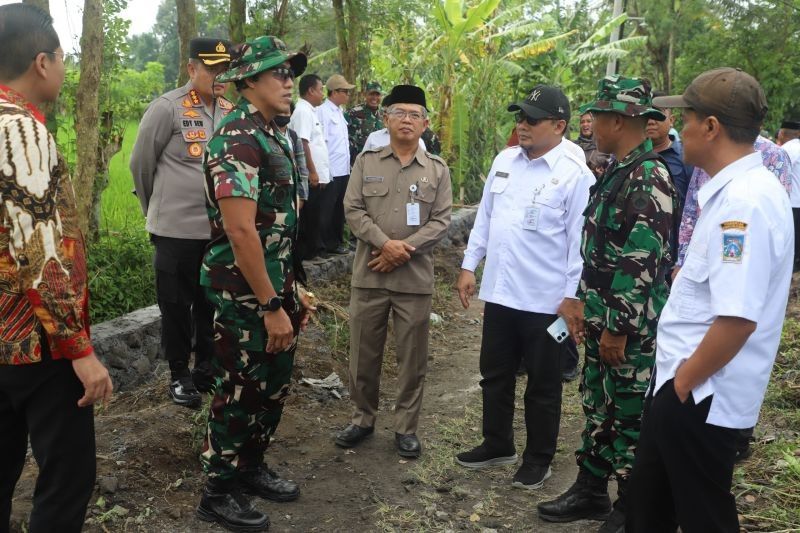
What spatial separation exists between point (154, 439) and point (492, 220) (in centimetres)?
Answer: 229

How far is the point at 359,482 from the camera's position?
13.6ft

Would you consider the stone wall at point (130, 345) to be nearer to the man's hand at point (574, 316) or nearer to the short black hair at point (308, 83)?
the man's hand at point (574, 316)

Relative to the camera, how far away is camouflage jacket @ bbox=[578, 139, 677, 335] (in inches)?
130

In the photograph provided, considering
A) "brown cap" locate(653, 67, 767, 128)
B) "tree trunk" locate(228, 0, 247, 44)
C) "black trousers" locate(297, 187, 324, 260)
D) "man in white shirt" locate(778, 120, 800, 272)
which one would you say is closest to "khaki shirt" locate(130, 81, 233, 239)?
"brown cap" locate(653, 67, 767, 128)

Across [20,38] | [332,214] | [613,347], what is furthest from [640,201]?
[332,214]

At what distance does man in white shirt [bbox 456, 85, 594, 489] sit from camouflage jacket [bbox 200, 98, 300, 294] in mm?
1318

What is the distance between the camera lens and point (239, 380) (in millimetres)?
3406

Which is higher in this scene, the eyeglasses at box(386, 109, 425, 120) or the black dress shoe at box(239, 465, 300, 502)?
the eyeglasses at box(386, 109, 425, 120)

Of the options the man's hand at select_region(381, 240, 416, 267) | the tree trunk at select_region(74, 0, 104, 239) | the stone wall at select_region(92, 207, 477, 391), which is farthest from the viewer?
the tree trunk at select_region(74, 0, 104, 239)

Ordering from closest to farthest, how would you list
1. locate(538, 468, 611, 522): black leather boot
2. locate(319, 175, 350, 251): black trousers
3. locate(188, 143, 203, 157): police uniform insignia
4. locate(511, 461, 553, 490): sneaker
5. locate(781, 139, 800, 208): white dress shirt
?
locate(538, 468, 611, 522): black leather boot
locate(511, 461, 553, 490): sneaker
locate(188, 143, 203, 157): police uniform insignia
locate(319, 175, 350, 251): black trousers
locate(781, 139, 800, 208): white dress shirt

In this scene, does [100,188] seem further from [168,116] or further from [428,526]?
[428,526]

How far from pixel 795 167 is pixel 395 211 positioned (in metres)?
7.37

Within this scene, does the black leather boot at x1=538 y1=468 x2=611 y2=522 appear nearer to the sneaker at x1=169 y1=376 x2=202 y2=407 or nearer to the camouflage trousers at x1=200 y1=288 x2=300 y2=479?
the camouflage trousers at x1=200 y1=288 x2=300 y2=479

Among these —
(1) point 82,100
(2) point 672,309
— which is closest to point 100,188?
(1) point 82,100
